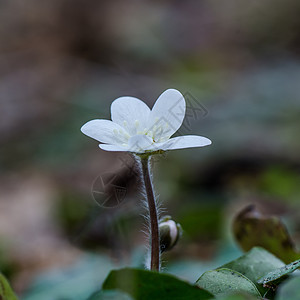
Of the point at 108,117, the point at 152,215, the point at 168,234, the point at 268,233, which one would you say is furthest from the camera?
the point at 108,117

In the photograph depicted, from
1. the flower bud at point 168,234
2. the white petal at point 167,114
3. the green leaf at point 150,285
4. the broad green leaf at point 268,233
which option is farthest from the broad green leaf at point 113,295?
the broad green leaf at point 268,233

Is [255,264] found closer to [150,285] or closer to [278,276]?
[278,276]

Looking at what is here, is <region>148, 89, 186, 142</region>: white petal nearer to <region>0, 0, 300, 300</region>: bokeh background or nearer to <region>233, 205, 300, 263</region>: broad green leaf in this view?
<region>0, 0, 300, 300</region>: bokeh background

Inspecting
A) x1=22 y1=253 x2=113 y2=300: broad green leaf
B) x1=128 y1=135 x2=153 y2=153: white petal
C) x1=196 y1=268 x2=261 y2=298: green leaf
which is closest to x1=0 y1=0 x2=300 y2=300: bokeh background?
x1=22 y1=253 x2=113 y2=300: broad green leaf

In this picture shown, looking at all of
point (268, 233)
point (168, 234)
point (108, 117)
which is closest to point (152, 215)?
point (168, 234)

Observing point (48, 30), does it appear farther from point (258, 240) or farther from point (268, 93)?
point (258, 240)
